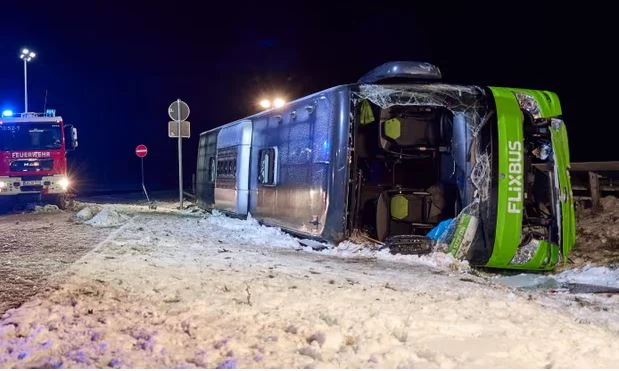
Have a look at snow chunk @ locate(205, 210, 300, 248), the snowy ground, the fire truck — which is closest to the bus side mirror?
the fire truck

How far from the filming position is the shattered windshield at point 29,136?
16.9 m

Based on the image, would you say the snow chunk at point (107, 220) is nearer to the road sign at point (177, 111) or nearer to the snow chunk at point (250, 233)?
the snow chunk at point (250, 233)

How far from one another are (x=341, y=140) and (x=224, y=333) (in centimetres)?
454

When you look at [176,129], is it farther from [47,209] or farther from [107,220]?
[47,209]

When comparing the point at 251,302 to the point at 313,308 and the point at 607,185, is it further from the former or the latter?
the point at 607,185

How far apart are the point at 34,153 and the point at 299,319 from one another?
15483mm

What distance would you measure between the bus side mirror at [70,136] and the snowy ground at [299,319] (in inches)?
454

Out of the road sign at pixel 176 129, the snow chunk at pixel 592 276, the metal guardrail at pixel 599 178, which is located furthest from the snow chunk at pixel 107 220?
the metal guardrail at pixel 599 178

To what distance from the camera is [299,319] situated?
4242 mm

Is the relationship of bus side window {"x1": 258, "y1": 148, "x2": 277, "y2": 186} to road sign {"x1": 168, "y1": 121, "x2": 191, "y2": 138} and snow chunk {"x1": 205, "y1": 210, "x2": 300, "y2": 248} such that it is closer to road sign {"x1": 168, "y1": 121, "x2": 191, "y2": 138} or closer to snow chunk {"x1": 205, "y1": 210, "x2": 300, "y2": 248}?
snow chunk {"x1": 205, "y1": 210, "x2": 300, "y2": 248}

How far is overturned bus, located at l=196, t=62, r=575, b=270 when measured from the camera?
727 cm

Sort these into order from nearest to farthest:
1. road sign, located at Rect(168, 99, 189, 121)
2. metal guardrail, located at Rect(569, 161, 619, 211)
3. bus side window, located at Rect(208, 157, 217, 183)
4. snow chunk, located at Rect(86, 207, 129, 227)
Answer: metal guardrail, located at Rect(569, 161, 619, 211), snow chunk, located at Rect(86, 207, 129, 227), road sign, located at Rect(168, 99, 189, 121), bus side window, located at Rect(208, 157, 217, 183)

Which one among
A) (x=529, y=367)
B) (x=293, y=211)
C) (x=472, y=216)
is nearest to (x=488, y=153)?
(x=472, y=216)

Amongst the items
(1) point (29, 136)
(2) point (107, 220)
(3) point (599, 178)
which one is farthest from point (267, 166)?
(1) point (29, 136)
